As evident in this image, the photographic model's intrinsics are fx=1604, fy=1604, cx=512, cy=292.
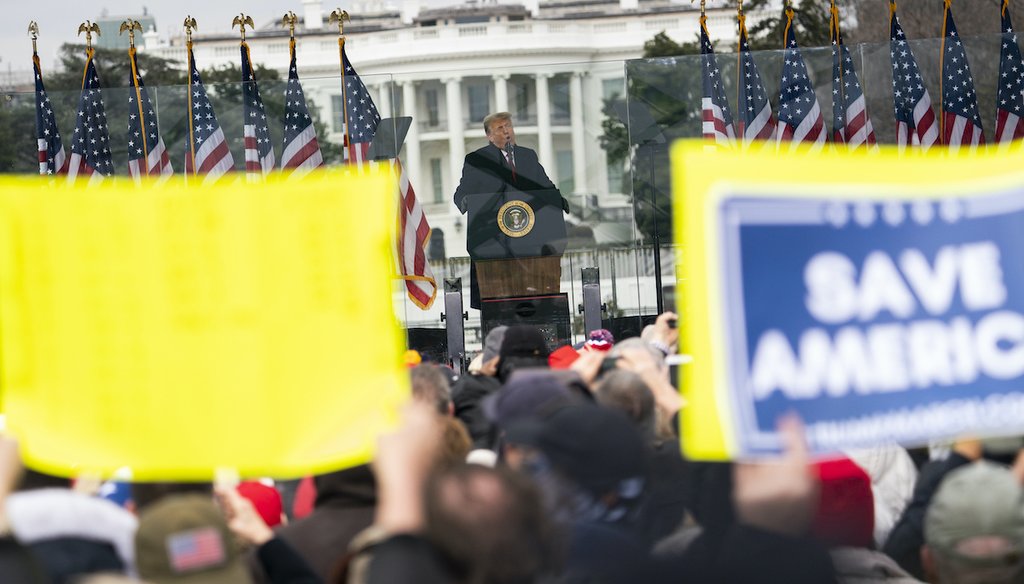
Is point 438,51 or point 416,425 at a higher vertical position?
point 438,51

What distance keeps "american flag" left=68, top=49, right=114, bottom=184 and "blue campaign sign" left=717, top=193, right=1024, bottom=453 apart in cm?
1272

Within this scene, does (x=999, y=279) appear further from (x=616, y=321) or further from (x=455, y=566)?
(x=616, y=321)

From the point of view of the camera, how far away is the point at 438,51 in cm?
4872

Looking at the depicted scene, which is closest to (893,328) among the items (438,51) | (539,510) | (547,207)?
(539,510)

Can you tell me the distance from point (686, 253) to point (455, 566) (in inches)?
44.5

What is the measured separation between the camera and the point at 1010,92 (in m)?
16.3

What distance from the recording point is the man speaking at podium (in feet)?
48.4

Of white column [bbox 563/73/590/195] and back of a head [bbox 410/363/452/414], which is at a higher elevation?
white column [bbox 563/73/590/195]

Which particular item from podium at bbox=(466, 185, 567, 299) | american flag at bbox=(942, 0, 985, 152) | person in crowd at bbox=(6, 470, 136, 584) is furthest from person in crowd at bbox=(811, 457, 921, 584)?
american flag at bbox=(942, 0, 985, 152)

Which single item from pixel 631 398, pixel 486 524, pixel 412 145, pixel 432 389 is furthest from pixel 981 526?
pixel 412 145

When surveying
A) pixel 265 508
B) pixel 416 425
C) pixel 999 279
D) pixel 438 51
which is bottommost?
pixel 265 508

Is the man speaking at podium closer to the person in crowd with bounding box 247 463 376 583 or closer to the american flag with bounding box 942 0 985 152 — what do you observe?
the american flag with bounding box 942 0 985 152

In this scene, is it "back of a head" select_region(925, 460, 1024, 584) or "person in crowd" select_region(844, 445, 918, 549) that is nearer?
"back of a head" select_region(925, 460, 1024, 584)

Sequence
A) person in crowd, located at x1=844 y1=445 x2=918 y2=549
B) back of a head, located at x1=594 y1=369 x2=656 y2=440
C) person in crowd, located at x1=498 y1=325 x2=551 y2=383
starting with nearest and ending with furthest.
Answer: back of a head, located at x1=594 y1=369 x2=656 y2=440 → person in crowd, located at x1=844 y1=445 x2=918 y2=549 → person in crowd, located at x1=498 y1=325 x2=551 y2=383
